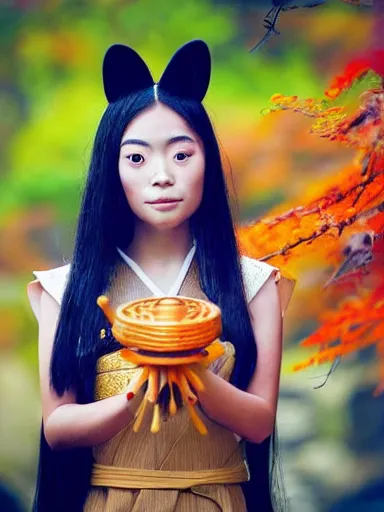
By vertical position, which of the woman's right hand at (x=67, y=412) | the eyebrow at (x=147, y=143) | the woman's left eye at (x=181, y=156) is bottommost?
the woman's right hand at (x=67, y=412)

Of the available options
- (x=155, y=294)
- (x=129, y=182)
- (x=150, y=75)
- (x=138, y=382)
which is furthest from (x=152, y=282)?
(x=150, y=75)

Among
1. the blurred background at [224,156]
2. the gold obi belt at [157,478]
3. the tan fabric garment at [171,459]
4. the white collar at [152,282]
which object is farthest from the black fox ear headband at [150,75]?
the gold obi belt at [157,478]

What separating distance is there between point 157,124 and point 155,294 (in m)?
0.39

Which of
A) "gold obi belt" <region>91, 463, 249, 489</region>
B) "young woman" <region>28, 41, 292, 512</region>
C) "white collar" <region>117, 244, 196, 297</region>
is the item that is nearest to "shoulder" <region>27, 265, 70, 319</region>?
"young woman" <region>28, 41, 292, 512</region>

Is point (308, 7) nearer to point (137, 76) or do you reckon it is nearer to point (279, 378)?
point (137, 76)

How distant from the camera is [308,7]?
2.01 metres

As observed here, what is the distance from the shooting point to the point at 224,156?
1.94m

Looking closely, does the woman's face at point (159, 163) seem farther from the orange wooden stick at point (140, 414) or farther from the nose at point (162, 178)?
the orange wooden stick at point (140, 414)

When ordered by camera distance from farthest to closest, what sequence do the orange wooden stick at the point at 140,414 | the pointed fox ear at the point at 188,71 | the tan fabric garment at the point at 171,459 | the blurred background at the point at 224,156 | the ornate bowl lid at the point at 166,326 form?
the blurred background at the point at 224,156 → the pointed fox ear at the point at 188,71 → the tan fabric garment at the point at 171,459 → the orange wooden stick at the point at 140,414 → the ornate bowl lid at the point at 166,326

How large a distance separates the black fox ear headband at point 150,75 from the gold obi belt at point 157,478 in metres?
0.86

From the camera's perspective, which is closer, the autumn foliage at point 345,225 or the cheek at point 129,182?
the cheek at point 129,182

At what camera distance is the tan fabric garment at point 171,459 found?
5.59 ft

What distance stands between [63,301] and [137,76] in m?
0.55

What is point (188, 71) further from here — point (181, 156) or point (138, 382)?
point (138, 382)
